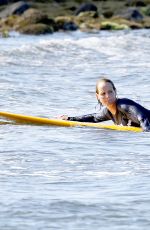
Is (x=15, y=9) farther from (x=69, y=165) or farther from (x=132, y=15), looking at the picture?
(x=69, y=165)

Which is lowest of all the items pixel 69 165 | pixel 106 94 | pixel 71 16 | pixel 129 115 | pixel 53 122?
pixel 71 16

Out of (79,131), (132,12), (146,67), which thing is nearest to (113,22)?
(132,12)

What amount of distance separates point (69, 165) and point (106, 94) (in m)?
2.13

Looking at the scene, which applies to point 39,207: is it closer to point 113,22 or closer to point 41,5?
point 113,22

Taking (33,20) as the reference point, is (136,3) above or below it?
above

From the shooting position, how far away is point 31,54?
3412cm

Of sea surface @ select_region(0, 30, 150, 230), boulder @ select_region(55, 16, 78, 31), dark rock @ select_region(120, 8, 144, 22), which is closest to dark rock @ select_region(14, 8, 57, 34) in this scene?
boulder @ select_region(55, 16, 78, 31)

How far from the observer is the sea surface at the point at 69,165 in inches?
347

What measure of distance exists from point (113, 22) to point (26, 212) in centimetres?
4730

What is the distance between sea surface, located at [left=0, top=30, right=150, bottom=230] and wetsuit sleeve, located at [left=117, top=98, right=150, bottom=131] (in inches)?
8.1

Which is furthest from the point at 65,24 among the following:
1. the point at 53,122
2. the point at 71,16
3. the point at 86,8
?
the point at 53,122

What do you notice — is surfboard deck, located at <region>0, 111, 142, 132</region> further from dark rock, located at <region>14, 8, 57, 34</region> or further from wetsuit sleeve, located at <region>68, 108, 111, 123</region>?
dark rock, located at <region>14, 8, 57, 34</region>

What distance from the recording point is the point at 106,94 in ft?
43.6

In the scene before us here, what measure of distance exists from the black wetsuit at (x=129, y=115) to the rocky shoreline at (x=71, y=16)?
32.5 m
